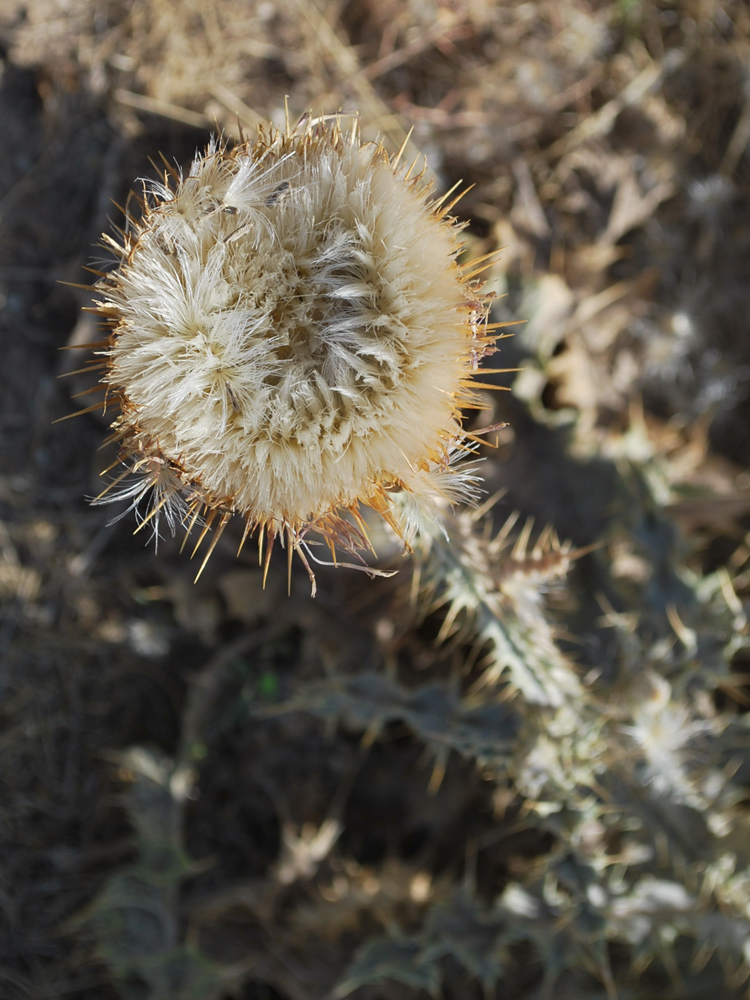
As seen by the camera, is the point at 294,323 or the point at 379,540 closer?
the point at 294,323

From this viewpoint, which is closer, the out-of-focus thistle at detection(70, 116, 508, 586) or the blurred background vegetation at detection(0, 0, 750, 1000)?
the out-of-focus thistle at detection(70, 116, 508, 586)

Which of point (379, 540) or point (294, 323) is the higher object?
point (294, 323)

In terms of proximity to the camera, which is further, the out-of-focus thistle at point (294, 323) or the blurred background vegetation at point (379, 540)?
the blurred background vegetation at point (379, 540)
